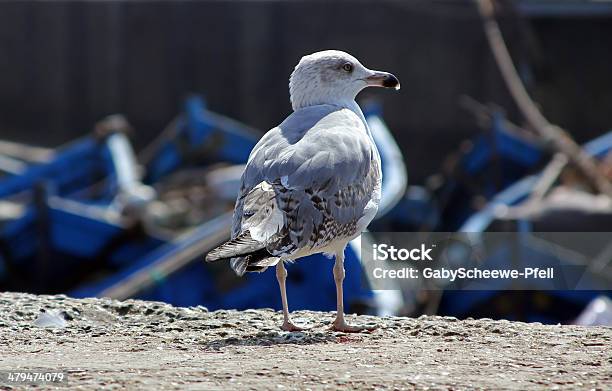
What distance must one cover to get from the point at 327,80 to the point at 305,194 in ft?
3.89

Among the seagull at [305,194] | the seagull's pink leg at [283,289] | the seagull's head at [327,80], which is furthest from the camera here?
the seagull's head at [327,80]

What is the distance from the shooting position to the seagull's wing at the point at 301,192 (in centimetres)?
626

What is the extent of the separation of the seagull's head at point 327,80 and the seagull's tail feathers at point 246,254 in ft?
4.78

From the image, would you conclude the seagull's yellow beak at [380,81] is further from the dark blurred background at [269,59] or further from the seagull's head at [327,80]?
the dark blurred background at [269,59]

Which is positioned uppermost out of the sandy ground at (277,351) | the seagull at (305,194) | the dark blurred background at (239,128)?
the dark blurred background at (239,128)

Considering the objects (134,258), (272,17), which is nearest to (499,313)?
(134,258)

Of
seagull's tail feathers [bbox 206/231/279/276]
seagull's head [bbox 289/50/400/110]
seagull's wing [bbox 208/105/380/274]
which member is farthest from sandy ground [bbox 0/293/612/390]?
seagull's head [bbox 289/50/400/110]

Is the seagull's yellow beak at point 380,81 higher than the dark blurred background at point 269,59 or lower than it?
lower

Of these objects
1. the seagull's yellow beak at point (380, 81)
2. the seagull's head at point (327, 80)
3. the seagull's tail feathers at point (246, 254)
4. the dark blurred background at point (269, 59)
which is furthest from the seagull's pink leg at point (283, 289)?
the dark blurred background at point (269, 59)

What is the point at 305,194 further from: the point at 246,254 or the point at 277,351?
the point at 277,351

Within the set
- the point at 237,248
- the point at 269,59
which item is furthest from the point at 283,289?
the point at 269,59

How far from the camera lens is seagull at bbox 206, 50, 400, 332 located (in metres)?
6.26

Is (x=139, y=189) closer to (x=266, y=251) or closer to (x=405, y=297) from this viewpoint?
(x=405, y=297)

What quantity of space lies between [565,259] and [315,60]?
6460 mm
